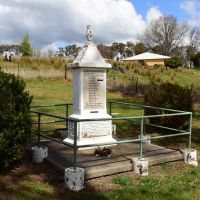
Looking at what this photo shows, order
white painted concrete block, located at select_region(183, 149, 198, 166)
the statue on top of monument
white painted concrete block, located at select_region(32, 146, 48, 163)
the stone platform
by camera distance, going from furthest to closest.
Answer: the statue on top of monument
white painted concrete block, located at select_region(183, 149, 198, 166)
white painted concrete block, located at select_region(32, 146, 48, 163)
the stone platform

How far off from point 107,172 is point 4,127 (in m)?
2.00

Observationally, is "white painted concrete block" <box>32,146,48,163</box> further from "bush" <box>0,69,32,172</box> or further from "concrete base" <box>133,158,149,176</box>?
"concrete base" <box>133,158,149,176</box>

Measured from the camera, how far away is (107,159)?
281 inches

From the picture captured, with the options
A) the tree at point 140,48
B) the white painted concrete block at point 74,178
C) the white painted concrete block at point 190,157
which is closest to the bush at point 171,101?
the white painted concrete block at point 190,157

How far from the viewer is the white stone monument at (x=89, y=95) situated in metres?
8.04

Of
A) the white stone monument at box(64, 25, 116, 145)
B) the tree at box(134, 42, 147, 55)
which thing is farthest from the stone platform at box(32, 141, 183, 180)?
the tree at box(134, 42, 147, 55)

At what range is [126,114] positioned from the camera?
560 inches

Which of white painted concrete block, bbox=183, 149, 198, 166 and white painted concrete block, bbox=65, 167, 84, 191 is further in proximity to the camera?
white painted concrete block, bbox=183, 149, 198, 166

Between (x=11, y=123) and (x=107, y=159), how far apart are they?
2140 mm

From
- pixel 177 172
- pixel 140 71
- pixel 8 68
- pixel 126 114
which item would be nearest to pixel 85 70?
pixel 177 172

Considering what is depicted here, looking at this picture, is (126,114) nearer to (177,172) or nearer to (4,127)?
(177,172)

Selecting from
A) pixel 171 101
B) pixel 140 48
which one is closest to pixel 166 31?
pixel 140 48

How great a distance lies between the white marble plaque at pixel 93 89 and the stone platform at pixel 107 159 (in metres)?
1.05

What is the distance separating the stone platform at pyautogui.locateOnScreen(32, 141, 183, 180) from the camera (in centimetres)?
657
